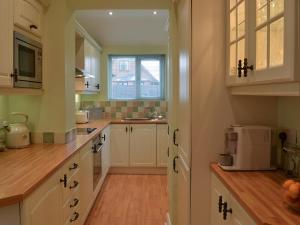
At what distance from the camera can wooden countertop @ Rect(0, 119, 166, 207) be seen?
146 centimetres

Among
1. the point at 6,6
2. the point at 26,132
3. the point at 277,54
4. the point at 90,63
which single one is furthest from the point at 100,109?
the point at 277,54

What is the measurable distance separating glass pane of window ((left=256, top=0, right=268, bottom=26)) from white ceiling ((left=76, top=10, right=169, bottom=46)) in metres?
2.72

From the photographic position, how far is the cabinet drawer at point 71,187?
7.30ft

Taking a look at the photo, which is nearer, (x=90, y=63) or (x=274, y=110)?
(x=274, y=110)

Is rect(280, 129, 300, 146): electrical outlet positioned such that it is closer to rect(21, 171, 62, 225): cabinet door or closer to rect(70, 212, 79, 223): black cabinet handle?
rect(21, 171, 62, 225): cabinet door

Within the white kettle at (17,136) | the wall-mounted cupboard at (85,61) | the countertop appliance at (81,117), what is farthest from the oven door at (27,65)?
the countertop appliance at (81,117)

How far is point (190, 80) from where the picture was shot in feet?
6.26

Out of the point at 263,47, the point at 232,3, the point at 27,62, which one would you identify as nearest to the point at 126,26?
the point at 27,62

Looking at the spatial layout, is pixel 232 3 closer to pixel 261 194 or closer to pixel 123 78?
pixel 261 194

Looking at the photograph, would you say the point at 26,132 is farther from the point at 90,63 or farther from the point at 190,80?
the point at 90,63

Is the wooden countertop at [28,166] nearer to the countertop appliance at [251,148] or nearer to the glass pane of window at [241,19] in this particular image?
the countertop appliance at [251,148]

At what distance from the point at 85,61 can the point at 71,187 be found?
2.25 metres

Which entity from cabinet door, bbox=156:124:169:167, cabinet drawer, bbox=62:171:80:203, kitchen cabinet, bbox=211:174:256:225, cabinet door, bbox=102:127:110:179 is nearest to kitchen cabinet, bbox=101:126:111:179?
cabinet door, bbox=102:127:110:179

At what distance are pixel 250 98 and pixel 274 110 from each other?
0.58 ft
